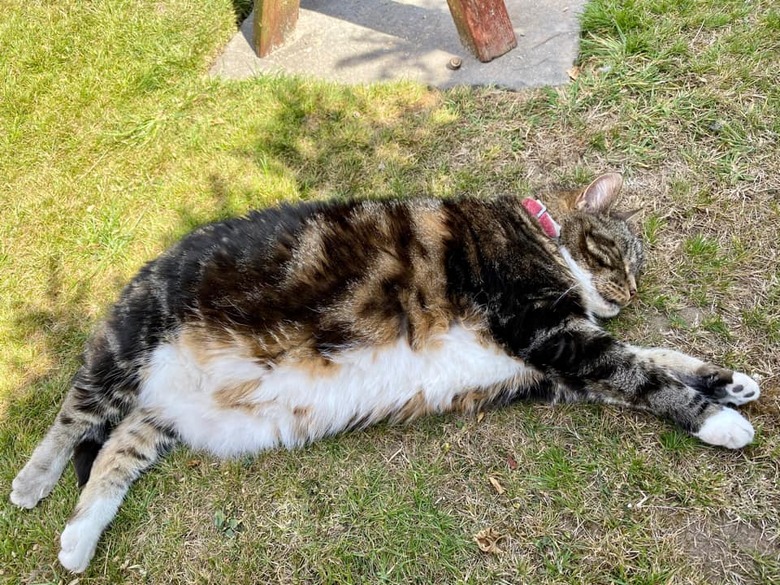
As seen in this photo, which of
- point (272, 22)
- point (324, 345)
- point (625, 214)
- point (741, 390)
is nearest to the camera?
point (741, 390)

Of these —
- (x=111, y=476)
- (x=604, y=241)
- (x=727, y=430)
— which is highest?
(x=604, y=241)

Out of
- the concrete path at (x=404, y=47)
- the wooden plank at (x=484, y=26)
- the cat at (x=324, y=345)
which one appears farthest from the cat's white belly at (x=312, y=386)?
the wooden plank at (x=484, y=26)

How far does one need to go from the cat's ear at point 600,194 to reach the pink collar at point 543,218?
0.17 meters

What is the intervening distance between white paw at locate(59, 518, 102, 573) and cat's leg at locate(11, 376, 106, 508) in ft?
1.06

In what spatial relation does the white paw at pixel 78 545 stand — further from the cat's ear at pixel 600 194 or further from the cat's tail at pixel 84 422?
the cat's ear at pixel 600 194

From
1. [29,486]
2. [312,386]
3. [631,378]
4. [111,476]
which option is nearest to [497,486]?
[631,378]

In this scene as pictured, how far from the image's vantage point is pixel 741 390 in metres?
2.59

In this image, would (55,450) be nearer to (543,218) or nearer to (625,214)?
(543,218)

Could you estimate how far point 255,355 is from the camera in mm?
2775

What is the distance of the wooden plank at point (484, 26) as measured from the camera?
4.02m

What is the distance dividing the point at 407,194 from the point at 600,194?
1.21 m

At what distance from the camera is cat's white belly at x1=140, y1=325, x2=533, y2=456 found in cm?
281

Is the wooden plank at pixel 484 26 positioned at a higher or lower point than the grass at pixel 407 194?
higher

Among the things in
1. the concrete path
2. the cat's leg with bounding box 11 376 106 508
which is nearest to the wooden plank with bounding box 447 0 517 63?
the concrete path
